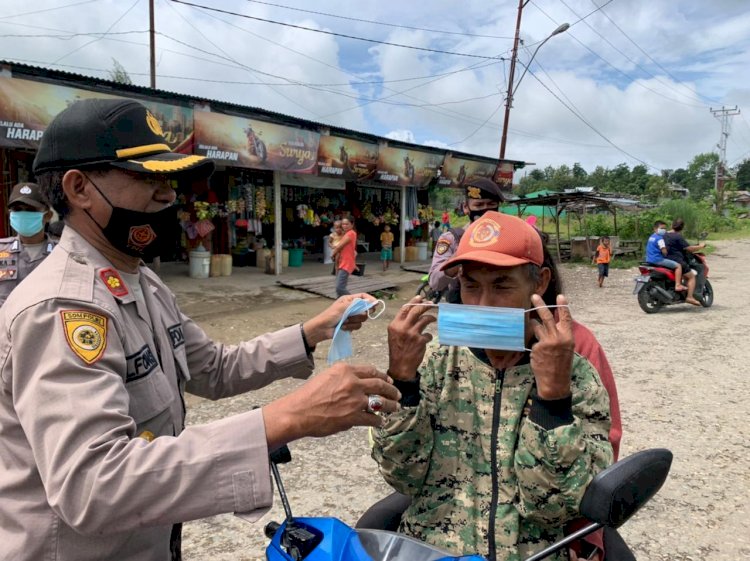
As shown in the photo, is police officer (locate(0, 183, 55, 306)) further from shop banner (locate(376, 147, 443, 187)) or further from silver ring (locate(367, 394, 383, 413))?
shop banner (locate(376, 147, 443, 187))

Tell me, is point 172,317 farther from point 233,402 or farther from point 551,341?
point 233,402

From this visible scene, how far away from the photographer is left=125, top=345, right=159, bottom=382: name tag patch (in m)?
1.28

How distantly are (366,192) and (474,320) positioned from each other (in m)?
15.9

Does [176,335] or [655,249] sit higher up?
[176,335]

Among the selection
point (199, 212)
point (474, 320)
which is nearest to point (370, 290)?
point (199, 212)

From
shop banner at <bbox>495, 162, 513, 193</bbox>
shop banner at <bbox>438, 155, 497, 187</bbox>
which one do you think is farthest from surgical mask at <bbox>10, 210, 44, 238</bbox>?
shop banner at <bbox>495, 162, 513, 193</bbox>

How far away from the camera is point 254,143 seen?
35.0 ft

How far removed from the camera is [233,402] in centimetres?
500

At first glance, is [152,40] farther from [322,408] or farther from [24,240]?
[322,408]

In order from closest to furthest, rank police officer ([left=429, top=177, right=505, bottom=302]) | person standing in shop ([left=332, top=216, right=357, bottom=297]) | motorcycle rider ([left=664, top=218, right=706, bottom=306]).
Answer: police officer ([left=429, top=177, right=505, bottom=302]) → person standing in shop ([left=332, top=216, right=357, bottom=297]) → motorcycle rider ([left=664, top=218, right=706, bottom=306])

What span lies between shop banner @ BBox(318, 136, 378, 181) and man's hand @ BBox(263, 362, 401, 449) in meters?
11.5

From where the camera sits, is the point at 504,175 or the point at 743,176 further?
the point at 743,176

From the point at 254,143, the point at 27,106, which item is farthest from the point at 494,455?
the point at 254,143

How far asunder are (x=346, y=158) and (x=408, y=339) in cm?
1170
